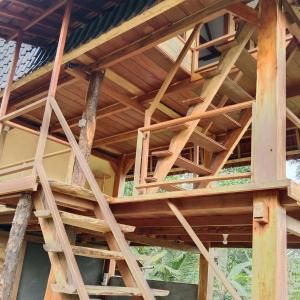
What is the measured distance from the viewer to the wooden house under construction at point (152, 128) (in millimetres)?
3094

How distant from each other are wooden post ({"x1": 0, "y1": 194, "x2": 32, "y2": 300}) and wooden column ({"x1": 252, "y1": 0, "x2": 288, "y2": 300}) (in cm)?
229

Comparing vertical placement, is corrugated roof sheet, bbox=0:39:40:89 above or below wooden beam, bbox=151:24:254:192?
above

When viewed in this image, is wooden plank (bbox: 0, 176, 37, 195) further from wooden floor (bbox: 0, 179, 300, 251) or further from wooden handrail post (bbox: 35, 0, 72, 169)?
wooden handrail post (bbox: 35, 0, 72, 169)

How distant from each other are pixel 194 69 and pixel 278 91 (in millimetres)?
2571

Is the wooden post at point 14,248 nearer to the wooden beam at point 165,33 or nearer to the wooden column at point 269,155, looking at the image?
the wooden beam at point 165,33

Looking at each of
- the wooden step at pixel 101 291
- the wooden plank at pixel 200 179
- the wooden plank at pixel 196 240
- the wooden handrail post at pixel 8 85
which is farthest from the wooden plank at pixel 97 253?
the wooden handrail post at pixel 8 85

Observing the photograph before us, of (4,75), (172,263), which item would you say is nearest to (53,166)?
(4,75)

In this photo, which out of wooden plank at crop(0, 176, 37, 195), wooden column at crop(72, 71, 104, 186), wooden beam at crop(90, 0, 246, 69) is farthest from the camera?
wooden column at crop(72, 71, 104, 186)

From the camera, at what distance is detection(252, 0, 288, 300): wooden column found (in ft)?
9.32

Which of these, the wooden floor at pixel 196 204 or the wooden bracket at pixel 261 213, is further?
the wooden floor at pixel 196 204

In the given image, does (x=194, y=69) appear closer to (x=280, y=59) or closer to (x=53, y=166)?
(x=280, y=59)

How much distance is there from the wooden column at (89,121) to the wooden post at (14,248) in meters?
0.86

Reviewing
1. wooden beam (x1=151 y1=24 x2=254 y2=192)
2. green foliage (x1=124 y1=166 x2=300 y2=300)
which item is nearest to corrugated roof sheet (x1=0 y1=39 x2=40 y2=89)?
wooden beam (x1=151 y1=24 x2=254 y2=192)

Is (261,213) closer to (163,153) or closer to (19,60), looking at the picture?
(163,153)
